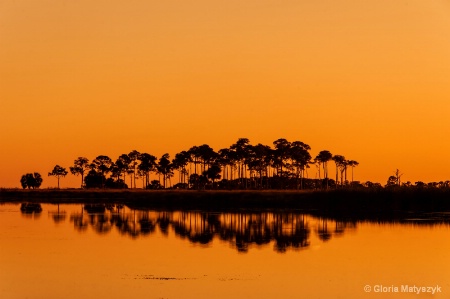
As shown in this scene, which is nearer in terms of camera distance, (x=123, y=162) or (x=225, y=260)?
(x=225, y=260)

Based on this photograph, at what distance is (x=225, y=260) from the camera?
34344 mm

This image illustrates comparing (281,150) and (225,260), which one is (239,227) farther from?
(281,150)

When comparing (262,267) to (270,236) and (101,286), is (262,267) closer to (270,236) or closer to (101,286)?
(101,286)

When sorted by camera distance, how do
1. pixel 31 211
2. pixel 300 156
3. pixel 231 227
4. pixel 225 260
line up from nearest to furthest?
pixel 225 260, pixel 231 227, pixel 31 211, pixel 300 156

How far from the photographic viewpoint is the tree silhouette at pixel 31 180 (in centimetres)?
17775

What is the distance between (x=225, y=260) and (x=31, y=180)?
151039 millimetres

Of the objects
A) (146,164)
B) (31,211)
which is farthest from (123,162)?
(31,211)

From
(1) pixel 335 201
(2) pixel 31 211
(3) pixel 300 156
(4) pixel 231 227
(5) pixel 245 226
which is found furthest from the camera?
(3) pixel 300 156

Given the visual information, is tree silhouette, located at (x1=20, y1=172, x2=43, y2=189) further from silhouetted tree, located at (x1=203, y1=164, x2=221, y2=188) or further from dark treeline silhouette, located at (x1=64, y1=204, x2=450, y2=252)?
dark treeline silhouette, located at (x1=64, y1=204, x2=450, y2=252)

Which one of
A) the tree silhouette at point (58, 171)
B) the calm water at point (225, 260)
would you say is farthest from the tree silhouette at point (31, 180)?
the calm water at point (225, 260)

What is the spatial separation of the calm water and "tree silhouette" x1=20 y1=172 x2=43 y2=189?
125m

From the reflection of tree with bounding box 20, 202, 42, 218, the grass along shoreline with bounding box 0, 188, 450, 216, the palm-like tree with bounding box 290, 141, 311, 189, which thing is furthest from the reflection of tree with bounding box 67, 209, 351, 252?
the palm-like tree with bounding box 290, 141, 311, 189

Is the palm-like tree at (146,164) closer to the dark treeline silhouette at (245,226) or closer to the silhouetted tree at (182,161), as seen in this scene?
the silhouetted tree at (182,161)

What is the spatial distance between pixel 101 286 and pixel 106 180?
525ft
